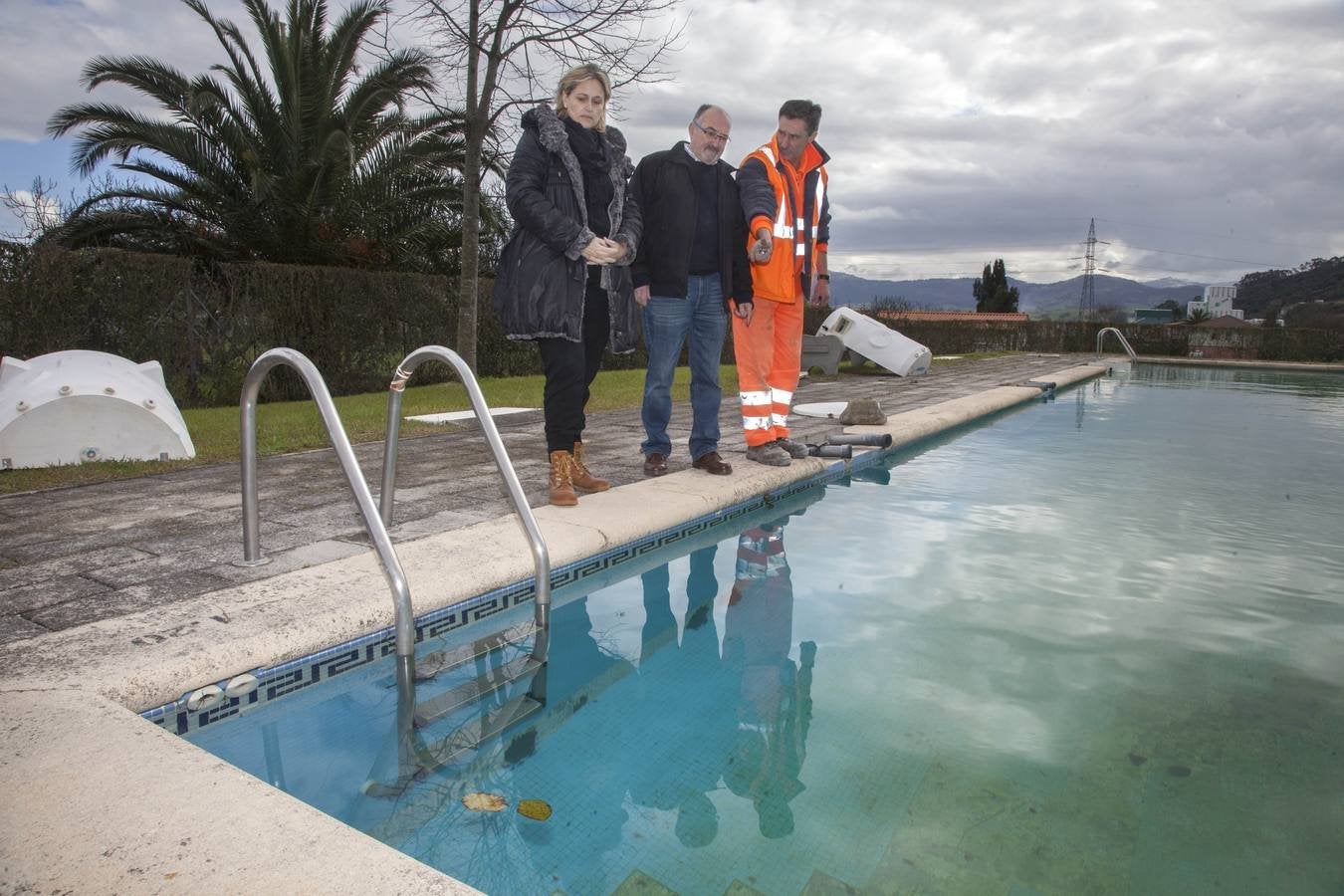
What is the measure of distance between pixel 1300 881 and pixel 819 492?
3.46 metres

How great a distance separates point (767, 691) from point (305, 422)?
5.28 m

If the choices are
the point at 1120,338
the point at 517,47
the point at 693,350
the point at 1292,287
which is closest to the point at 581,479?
the point at 693,350

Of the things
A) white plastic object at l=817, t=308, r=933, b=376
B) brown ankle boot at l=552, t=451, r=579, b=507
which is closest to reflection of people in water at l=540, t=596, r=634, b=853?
brown ankle boot at l=552, t=451, r=579, b=507

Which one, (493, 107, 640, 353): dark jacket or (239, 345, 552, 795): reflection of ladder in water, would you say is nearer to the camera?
(239, 345, 552, 795): reflection of ladder in water

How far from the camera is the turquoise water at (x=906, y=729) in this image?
1.68 metres

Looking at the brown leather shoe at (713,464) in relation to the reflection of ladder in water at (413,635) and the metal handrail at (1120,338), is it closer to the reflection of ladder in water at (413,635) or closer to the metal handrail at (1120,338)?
the reflection of ladder in water at (413,635)

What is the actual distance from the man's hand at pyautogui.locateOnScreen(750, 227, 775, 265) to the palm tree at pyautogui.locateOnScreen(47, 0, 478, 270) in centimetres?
827

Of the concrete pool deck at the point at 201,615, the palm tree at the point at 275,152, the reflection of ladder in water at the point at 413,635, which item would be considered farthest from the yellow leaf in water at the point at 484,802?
the palm tree at the point at 275,152

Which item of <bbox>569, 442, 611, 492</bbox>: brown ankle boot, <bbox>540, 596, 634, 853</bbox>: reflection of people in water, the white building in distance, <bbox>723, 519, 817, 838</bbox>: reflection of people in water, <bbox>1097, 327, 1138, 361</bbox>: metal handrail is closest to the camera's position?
<bbox>540, 596, 634, 853</bbox>: reflection of people in water

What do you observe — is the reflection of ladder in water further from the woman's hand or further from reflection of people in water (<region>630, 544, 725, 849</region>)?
the woman's hand

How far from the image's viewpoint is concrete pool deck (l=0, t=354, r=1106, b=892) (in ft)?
4.23

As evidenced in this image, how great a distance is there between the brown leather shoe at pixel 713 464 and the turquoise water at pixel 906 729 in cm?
46

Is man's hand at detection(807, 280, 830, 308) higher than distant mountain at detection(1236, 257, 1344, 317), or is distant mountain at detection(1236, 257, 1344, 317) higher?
distant mountain at detection(1236, 257, 1344, 317)

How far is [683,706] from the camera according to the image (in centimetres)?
233
